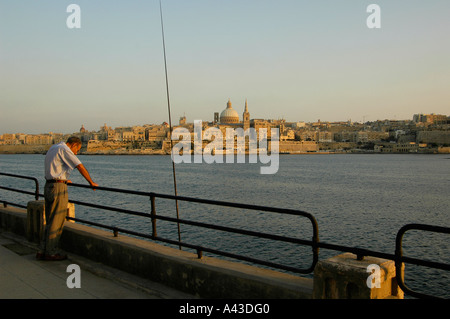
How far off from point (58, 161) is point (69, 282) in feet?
4.61

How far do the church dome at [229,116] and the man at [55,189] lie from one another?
16567 centimetres

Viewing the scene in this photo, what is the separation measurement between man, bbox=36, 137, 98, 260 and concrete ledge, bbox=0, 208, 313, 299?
29cm

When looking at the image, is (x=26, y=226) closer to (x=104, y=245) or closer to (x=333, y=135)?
(x=104, y=245)

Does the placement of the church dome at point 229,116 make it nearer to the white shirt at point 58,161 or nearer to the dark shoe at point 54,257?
the white shirt at point 58,161

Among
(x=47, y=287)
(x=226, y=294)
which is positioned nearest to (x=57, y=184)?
(x=47, y=287)

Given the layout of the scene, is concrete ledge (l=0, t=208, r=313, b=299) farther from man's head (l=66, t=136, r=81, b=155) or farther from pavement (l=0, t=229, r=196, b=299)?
man's head (l=66, t=136, r=81, b=155)

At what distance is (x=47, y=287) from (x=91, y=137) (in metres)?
196

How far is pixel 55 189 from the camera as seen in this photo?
15.6 feet

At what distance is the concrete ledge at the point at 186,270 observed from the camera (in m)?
3.28

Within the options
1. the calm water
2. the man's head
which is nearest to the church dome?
the calm water

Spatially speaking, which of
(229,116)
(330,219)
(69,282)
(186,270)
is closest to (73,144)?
(69,282)
